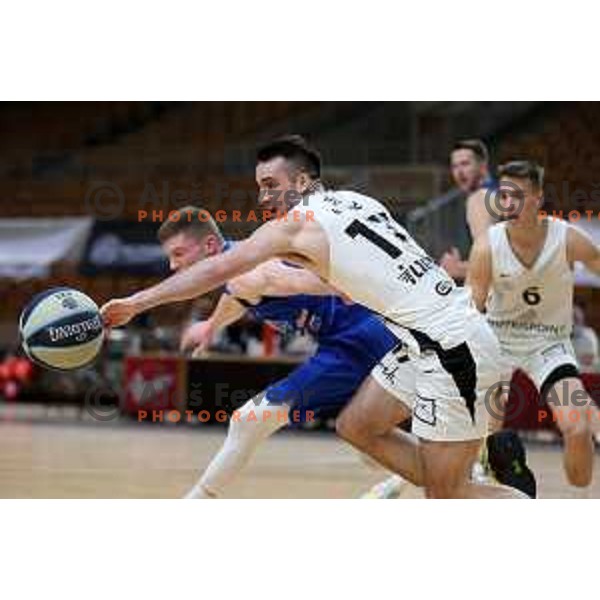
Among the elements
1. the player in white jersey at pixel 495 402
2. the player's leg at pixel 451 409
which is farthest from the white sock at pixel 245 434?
the player's leg at pixel 451 409

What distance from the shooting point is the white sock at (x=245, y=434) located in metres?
7.69

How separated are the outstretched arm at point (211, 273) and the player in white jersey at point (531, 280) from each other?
2.58m

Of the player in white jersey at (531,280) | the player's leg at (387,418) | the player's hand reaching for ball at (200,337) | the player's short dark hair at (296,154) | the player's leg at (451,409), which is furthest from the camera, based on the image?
the player in white jersey at (531,280)

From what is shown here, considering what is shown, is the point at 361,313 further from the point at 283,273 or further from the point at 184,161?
the point at 184,161

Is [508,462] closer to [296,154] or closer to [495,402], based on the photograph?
[495,402]

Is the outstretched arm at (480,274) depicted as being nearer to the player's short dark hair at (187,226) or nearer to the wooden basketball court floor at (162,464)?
the wooden basketball court floor at (162,464)

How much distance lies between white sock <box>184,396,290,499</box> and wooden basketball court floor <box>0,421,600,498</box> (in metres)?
1.47

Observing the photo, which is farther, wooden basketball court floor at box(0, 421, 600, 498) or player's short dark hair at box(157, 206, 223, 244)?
wooden basketball court floor at box(0, 421, 600, 498)

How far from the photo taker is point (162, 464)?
11.9m

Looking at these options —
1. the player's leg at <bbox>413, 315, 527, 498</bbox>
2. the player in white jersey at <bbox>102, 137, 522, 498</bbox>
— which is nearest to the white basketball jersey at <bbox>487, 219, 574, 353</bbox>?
the player in white jersey at <bbox>102, 137, 522, 498</bbox>

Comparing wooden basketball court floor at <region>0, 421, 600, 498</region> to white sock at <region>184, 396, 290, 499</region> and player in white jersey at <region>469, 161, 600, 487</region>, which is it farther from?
white sock at <region>184, 396, 290, 499</region>

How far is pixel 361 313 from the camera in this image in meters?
8.14

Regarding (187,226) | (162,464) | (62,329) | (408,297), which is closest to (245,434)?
(187,226)

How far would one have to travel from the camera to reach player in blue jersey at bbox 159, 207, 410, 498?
7559mm
